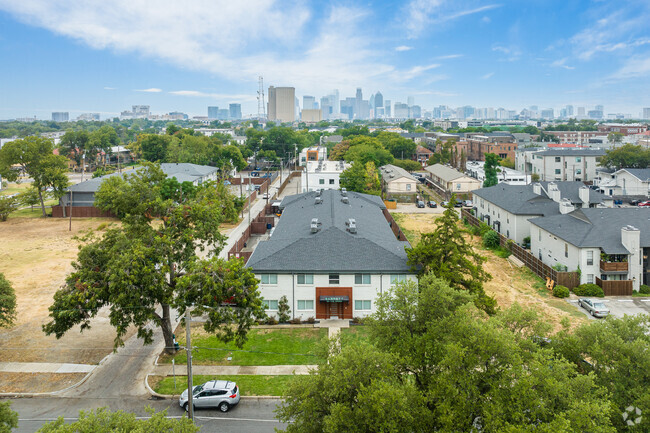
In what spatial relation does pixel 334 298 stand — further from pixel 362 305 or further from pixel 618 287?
pixel 618 287

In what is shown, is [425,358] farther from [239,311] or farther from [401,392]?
[239,311]

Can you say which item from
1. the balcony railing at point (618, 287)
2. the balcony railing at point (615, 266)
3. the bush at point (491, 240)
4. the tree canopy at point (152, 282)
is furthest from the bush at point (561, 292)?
the tree canopy at point (152, 282)

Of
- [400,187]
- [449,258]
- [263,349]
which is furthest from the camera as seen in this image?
[400,187]

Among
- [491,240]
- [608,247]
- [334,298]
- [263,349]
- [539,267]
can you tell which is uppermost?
[608,247]

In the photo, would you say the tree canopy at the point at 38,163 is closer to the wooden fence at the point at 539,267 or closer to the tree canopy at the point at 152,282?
the tree canopy at the point at 152,282

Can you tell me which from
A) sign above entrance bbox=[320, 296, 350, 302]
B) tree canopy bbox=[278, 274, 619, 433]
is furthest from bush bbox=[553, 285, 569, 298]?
tree canopy bbox=[278, 274, 619, 433]

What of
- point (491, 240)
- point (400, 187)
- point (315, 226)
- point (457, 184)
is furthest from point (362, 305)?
point (457, 184)

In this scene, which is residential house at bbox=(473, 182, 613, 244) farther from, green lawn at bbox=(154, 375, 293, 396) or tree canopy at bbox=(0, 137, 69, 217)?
tree canopy at bbox=(0, 137, 69, 217)
